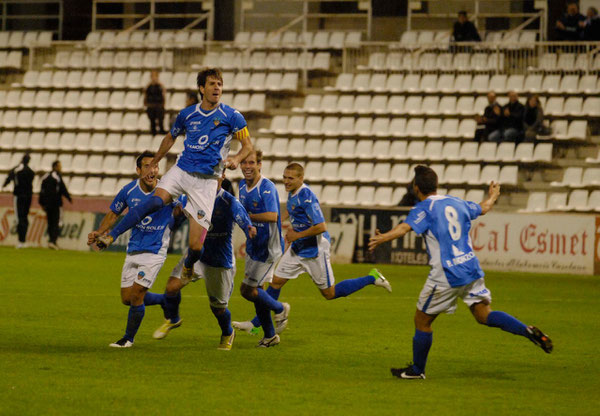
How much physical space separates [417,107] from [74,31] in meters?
13.6

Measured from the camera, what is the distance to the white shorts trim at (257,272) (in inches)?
384

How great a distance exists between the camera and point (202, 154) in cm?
946

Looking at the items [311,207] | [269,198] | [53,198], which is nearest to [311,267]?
[311,207]

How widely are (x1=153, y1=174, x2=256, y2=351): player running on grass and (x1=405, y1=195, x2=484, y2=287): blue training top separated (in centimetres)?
195

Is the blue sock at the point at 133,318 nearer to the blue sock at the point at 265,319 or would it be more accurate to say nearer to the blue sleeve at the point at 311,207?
the blue sock at the point at 265,319

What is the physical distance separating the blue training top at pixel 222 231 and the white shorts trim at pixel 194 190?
0.15 meters

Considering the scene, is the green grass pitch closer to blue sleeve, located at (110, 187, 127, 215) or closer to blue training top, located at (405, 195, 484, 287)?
blue training top, located at (405, 195, 484, 287)

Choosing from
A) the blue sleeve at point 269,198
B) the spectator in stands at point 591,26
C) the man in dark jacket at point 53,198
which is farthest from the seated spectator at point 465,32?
the blue sleeve at point 269,198

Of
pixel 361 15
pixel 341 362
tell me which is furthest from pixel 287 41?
pixel 341 362

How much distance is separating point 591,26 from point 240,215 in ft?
59.8

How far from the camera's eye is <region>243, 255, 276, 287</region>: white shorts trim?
9.77m

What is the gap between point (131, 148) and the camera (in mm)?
28141

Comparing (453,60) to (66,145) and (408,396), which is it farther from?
(408,396)

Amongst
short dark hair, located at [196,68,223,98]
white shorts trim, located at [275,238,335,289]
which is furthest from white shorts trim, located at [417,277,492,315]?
white shorts trim, located at [275,238,335,289]
